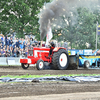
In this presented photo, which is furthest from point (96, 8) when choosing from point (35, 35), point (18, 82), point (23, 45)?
point (18, 82)

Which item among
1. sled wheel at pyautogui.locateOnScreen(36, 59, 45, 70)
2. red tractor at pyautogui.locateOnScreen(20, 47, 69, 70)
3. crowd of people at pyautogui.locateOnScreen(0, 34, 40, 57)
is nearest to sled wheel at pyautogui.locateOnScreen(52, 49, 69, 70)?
red tractor at pyautogui.locateOnScreen(20, 47, 69, 70)

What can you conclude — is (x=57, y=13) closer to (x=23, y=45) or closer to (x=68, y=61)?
(x=68, y=61)

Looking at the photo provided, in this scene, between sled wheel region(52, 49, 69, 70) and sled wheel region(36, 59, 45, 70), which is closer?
sled wheel region(36, 59, 45, 70)

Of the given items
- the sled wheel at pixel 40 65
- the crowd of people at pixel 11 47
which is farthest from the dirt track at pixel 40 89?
the crowd of people at pixel 11 47

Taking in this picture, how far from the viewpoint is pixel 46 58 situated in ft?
55.2

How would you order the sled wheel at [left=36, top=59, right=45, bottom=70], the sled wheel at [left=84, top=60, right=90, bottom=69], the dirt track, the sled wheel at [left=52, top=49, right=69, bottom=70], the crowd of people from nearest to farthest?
the dirt track < the sled wheel at [left=36, top=59, right=45, bottom=70] < the sled wheel at [left=52, top=49, right=69, bottom=70] < the sled wheel at [left=84, top=60, right=90, bottom=69] < the crowd of people

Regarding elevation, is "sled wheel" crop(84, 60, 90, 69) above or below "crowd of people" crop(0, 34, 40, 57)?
below

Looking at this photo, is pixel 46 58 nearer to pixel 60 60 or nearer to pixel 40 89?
pixel 60 60

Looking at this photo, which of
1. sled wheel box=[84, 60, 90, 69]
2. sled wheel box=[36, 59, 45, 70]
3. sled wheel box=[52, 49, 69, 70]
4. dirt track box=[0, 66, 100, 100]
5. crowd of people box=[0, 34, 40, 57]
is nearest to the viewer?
dirt track box=[0, 66, 100, 100]

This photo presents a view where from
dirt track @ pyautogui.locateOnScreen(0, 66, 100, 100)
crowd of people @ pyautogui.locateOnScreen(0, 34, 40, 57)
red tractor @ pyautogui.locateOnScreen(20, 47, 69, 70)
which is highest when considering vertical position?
crowd of people @ pyautogui.locateOnScreen(0, 34, 40, 57)

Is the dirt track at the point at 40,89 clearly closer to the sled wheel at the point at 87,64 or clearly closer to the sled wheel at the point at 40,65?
the sled wheel at the point at 40,65

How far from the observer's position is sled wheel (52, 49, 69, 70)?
637 inches

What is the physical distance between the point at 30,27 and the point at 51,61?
15.3 meters

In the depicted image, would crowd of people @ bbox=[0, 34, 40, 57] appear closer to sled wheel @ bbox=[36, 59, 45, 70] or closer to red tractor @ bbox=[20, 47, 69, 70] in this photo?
red tractor @ bbox=[20, 47, 69, 70]
